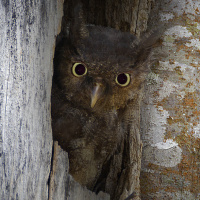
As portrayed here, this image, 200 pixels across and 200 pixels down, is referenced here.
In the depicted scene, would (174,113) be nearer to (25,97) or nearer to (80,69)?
(80,69)

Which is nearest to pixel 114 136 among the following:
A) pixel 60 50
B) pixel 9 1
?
pixel 60 50

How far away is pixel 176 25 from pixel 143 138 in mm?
919

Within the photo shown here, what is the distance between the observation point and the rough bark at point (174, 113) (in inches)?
82.6

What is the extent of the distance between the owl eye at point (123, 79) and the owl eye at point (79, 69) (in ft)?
0.82

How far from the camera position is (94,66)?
76.2 inches

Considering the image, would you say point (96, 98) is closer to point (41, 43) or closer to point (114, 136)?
point (114, 136)

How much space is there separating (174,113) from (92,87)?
0.68 m

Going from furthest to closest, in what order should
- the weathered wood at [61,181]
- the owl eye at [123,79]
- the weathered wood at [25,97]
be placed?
the owl eye at [123,79], the weathered wood at [61,181], the weathered wood at [25,97]

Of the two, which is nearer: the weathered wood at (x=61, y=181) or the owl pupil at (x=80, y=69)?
the weathered wood at (x=61, y=181)

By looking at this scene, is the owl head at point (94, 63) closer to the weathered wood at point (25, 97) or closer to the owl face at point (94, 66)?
the owl face at point (94, 66)

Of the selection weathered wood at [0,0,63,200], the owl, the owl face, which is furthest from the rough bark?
weathered wood at [0,0,63,200]

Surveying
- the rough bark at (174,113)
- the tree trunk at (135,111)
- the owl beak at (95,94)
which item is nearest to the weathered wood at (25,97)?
the tree trunk at (135,111)

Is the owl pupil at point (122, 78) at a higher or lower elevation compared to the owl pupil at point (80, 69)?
lower

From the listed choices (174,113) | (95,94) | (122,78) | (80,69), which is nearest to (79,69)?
(80,69)
